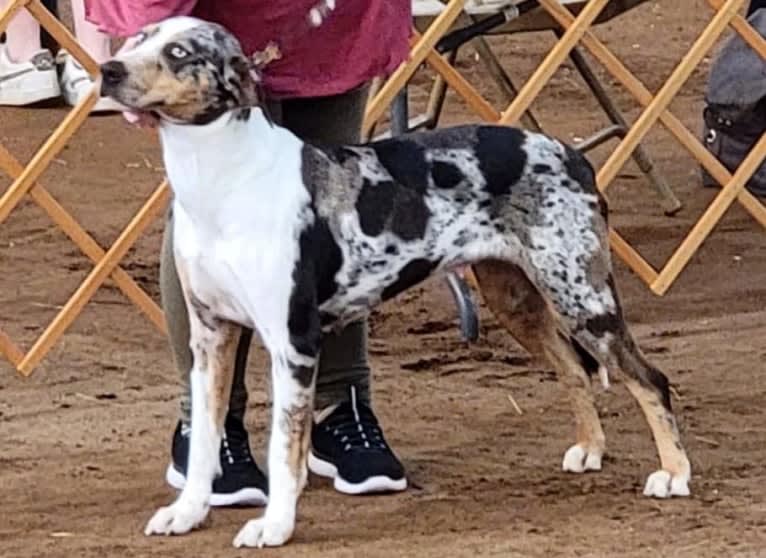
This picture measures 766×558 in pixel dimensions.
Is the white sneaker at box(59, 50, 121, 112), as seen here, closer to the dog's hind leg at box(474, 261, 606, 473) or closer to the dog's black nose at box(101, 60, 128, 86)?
the dog's hind leg at box(474, 261, 606, 473)

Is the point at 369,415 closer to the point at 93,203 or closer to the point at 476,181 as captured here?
the point at 476,181

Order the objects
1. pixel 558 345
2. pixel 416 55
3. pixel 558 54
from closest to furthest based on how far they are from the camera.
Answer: pixel 558 345 < pixel 416 55 < pixel 558 54

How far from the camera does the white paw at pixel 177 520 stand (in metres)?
3.62

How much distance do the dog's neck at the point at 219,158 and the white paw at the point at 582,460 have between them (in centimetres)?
93

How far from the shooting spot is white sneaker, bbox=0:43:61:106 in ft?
24.7

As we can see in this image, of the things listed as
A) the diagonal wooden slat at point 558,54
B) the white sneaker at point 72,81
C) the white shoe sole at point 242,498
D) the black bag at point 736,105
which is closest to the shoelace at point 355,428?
the white shoe sole at point 242,498

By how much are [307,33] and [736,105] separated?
286cm

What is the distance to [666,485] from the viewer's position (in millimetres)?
3824

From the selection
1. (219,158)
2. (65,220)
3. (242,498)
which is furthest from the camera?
(65,220)

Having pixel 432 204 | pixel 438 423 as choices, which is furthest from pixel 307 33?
pixel 438 423

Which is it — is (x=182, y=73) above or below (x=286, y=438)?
above

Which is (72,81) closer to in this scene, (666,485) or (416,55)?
(416,55)

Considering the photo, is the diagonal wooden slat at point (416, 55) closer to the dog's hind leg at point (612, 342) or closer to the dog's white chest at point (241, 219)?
the dog's hind leg at point (612, 342)

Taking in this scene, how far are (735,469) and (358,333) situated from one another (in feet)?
2.56
